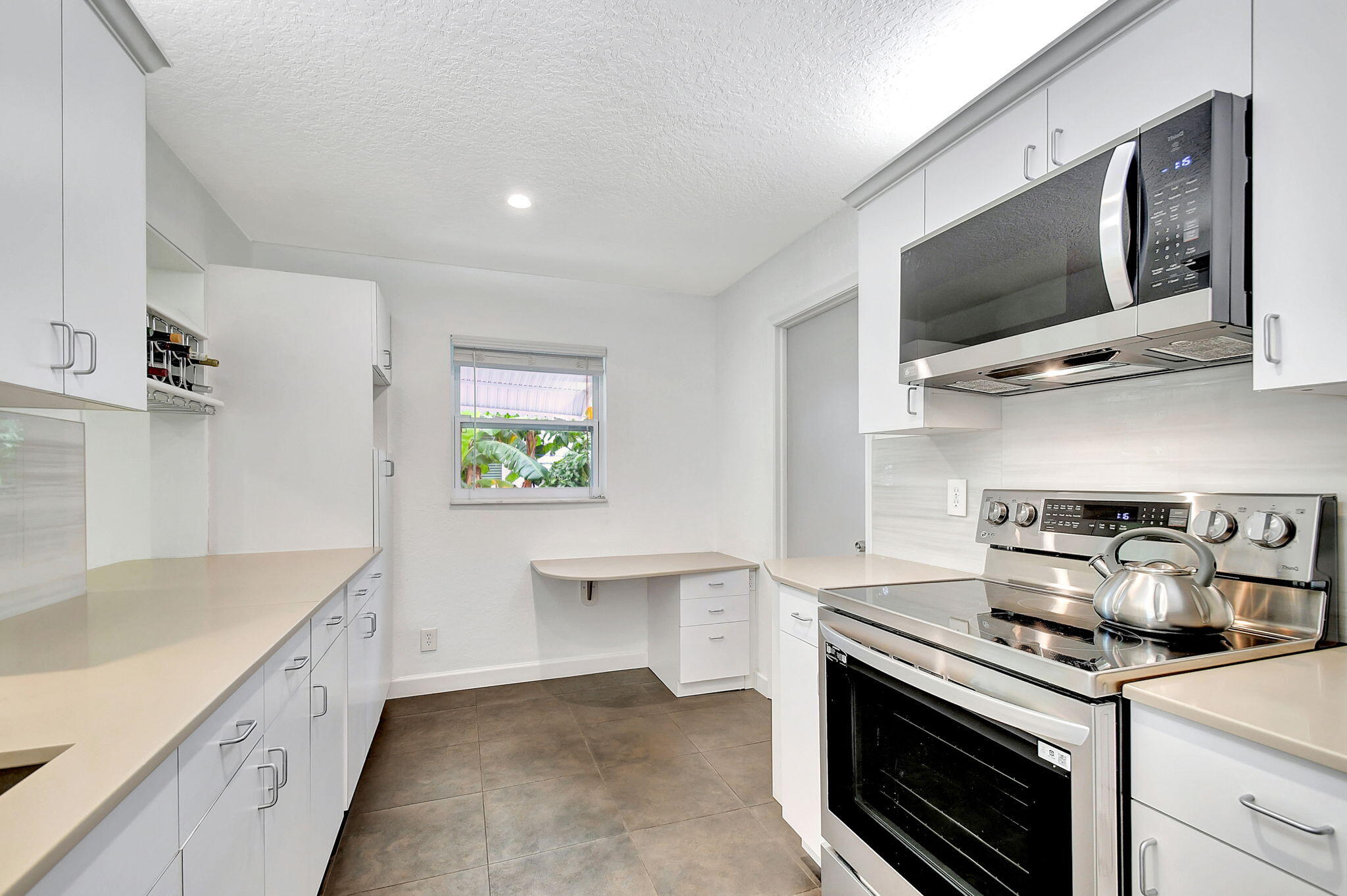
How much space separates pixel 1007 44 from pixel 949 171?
352 millimetres

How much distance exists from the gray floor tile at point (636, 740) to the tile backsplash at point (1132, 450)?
133 cm

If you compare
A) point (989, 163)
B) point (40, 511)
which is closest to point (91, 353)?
point (40, 511)

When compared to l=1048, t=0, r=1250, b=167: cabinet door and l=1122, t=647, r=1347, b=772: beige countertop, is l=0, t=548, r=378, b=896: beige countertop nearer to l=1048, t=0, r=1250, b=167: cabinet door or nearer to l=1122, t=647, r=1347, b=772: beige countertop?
l=1122, t=647, r=1347, b=772: beige countertop

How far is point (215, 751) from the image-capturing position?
3.50ft

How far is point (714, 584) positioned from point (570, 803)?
1.43 metres

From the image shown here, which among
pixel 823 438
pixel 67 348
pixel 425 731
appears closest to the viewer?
pixel 67 348

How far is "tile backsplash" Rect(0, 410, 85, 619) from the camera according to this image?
1.56 meters

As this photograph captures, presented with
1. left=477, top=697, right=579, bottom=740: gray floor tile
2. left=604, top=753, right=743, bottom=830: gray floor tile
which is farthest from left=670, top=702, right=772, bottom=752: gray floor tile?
left=477, top=697, right=579, bottom=740: gray floor tile

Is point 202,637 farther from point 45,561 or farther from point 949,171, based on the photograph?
point 949,171

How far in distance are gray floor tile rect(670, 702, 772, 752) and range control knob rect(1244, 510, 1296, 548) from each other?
216 centimetres

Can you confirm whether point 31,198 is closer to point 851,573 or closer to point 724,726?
point 851,573

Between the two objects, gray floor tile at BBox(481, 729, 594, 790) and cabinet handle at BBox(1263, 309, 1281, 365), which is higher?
cabinet handle at BBox(1263, 309, 1281, 365)

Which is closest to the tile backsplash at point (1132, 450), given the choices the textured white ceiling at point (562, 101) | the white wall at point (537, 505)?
the textured white ceiling at point (562, 101)

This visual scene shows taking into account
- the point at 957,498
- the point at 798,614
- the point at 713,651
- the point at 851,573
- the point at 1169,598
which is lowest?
the point at 713,651
